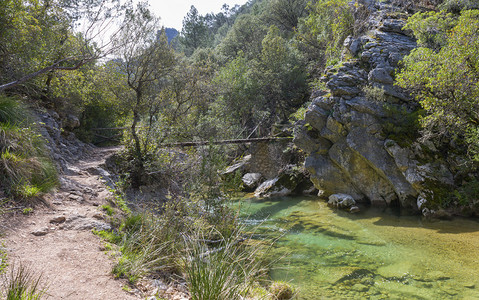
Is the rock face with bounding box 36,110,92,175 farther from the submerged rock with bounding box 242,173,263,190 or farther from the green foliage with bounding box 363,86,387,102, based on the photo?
the green foliage with bounding box 363,86,387,102

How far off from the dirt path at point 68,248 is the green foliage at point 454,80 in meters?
10.1

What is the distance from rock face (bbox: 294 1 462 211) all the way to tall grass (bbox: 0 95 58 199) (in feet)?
35.7

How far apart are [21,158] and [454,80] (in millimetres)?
11767

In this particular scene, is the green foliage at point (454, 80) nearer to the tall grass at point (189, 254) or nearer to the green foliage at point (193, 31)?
the tall grass at point (189, 254)

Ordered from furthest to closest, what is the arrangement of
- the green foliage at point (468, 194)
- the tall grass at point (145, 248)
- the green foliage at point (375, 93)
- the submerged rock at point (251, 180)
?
the submerged rock at point (251, 180)
the green foliage at point (375, 93)
the green foliage at point (468, 194)
the tall grass at point (145, 248)

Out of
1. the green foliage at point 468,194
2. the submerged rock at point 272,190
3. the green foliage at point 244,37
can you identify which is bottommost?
the submerged rock at point 272,190

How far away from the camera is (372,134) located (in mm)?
11664

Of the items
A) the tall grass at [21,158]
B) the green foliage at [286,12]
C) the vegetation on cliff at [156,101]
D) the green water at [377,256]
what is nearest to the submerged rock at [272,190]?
the vegetation on cliff at [156,101]

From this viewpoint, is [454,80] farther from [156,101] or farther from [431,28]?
[156,101]

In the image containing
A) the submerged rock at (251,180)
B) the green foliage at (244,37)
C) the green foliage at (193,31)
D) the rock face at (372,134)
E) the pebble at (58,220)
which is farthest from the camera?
the green foliage at (193,31)

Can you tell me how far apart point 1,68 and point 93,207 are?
5000mm

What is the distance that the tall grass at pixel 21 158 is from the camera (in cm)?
506

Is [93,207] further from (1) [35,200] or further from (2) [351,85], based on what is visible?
(2) [351,85]

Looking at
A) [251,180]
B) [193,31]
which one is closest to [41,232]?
[251,180]
